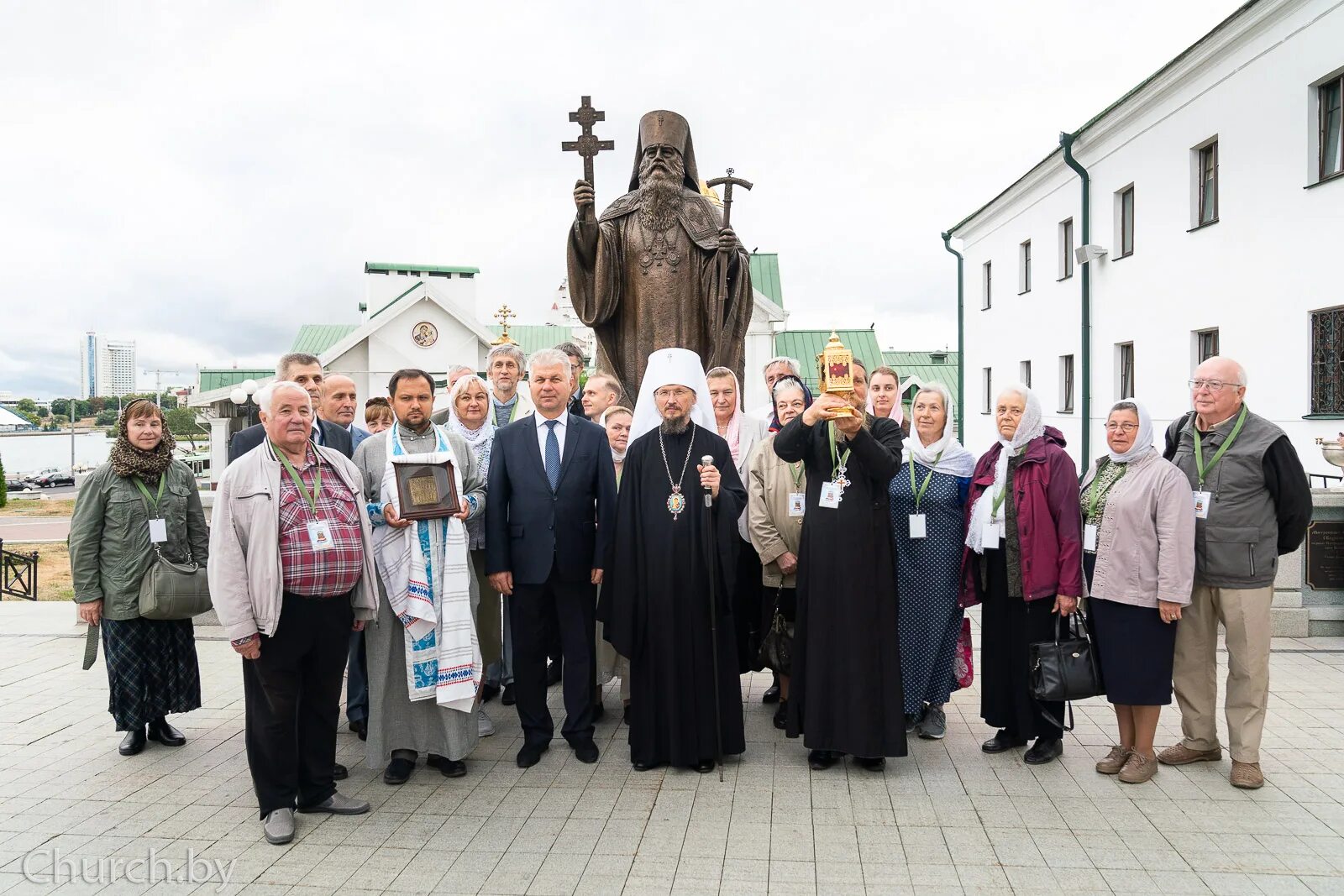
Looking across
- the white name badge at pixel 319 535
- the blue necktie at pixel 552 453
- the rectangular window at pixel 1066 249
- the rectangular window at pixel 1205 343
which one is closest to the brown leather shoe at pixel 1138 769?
the blue necktie at pixel 552 453

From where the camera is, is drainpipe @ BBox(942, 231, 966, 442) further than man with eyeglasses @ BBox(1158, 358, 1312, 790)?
Yes

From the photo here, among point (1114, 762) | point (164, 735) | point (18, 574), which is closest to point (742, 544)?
point (1114, 762)

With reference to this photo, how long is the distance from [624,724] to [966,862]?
2372 mm

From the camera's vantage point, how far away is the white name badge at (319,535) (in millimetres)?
3891

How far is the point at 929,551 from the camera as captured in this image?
194 inches

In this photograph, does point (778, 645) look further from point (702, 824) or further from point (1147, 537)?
point (1147, 537)

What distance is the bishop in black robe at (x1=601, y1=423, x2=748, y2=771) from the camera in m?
4.56

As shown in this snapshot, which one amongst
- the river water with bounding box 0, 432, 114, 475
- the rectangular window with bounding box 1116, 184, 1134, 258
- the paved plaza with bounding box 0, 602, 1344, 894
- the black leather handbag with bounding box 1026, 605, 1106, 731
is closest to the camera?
the paved plaza with bounding box 0, 602, 1344, 894

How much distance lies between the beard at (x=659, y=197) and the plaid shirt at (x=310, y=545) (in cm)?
329

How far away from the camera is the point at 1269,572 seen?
437 cm

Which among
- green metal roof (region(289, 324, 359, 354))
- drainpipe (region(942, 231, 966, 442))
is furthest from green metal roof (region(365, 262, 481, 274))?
drainpipe (region(942, 231, 966, 442))

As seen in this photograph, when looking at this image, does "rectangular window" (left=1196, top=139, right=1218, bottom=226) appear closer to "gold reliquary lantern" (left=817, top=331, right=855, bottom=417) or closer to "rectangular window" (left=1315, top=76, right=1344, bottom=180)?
"rectangular window" (left=1315, top=76, right=1344, bottom=180)

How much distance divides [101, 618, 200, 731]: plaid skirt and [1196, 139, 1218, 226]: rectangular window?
15068 mm

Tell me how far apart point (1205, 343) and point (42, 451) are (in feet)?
345
